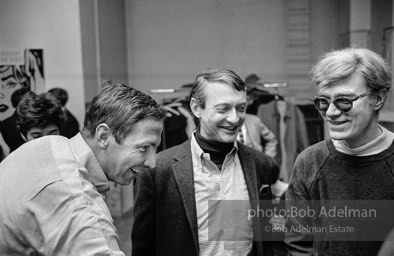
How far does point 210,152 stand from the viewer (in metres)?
1.62

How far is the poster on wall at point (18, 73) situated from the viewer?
2.24 m

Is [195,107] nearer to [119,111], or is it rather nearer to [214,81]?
[214,81]

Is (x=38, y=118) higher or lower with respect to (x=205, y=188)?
higher

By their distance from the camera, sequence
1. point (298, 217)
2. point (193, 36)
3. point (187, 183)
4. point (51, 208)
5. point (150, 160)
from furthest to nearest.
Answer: point (193, 36) → point (187, 183) → point (298, 217) → point (150, 160) → point (51, 208)

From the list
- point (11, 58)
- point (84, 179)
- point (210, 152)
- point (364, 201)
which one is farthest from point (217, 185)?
point (11, 58)

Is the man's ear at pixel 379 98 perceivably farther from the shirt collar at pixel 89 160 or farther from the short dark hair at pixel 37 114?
the short dark hair at pixel 37 114

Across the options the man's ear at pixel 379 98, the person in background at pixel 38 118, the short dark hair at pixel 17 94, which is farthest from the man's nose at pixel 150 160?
the short dark hair at pixel 17 94

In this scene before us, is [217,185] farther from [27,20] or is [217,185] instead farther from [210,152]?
[27,20]

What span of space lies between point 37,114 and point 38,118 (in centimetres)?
2

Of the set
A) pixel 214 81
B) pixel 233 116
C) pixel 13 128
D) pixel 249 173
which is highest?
pixel 214 81

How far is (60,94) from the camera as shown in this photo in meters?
2.26

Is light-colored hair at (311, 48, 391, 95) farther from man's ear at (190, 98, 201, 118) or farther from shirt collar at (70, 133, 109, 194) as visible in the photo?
shirt collar at (70, 133, 109, 194)

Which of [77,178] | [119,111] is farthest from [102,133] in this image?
[77,178]

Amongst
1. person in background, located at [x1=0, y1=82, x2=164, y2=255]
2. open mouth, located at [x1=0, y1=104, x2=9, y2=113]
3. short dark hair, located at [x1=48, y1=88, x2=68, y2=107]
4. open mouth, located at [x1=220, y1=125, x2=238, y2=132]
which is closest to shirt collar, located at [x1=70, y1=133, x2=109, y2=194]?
person in background, located at [x1=0, y1=82, x2=164, y2=255]
